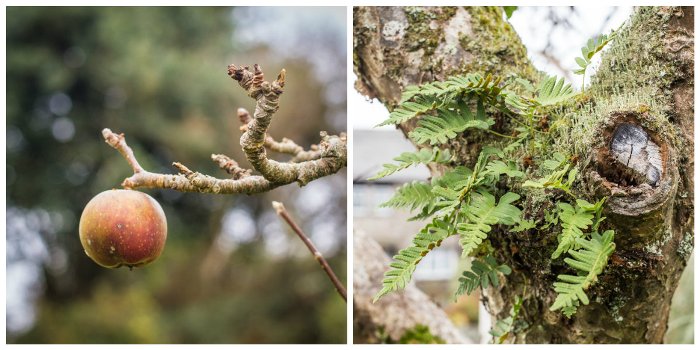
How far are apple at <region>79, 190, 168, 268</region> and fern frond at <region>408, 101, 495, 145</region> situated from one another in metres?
0.49

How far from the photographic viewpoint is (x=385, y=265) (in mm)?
1915

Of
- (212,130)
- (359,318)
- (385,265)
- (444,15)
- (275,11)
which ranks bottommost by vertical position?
(359,318)

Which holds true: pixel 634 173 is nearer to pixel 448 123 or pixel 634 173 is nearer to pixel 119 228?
pixel 448 123

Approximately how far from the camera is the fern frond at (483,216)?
103 centimetres

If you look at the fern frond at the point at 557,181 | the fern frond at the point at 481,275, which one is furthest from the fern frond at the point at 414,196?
the fern frond at the point at 557,181

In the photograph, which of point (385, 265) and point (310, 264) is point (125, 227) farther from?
point (310, 264)

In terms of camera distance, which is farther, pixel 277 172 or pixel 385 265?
pixel 385 265

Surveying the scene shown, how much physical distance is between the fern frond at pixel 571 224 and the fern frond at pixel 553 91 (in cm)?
20

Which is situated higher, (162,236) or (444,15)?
(444,15)

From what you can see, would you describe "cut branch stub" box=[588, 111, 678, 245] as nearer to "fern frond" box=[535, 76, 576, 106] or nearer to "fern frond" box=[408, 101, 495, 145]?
"fern frond" box=[535, 76, 576, 106]

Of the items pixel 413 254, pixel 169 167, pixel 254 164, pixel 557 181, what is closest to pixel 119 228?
pixel 254 164

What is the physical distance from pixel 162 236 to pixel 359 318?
89 centimetres

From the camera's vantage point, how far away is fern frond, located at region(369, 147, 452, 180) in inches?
45.8

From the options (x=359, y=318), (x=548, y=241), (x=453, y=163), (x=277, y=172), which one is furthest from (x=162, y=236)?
(x=359, y=318)
